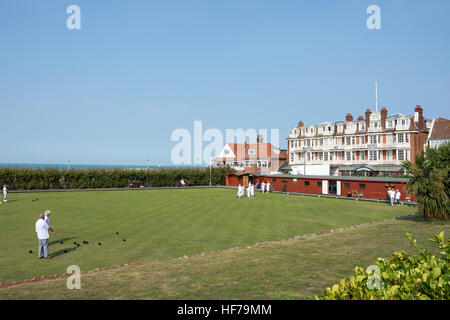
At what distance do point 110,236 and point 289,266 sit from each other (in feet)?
38.4

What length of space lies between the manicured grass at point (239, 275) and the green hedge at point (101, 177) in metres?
56.1

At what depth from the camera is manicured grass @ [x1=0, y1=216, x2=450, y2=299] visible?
9023 millimetres

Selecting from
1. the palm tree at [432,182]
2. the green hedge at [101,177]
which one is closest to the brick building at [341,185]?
the palm tree at [432,182]

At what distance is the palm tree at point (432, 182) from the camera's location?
20.4 meters

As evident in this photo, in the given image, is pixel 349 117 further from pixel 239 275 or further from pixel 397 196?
pixel 239 275

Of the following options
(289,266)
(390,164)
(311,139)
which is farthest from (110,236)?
(311,139)

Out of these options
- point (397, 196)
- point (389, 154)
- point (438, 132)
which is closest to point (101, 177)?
point (397, 196)

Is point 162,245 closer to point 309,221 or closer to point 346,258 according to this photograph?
point 346,258

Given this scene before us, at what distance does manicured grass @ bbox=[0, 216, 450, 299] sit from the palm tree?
5953 millimetres

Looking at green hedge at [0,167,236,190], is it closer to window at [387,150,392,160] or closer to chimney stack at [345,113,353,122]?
chimney stack at [345,113,353,122]

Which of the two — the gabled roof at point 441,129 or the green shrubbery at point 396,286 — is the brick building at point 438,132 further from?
the green shrubbery at point 396,286

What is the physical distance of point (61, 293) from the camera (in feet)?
30.6

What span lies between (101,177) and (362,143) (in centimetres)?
5491
